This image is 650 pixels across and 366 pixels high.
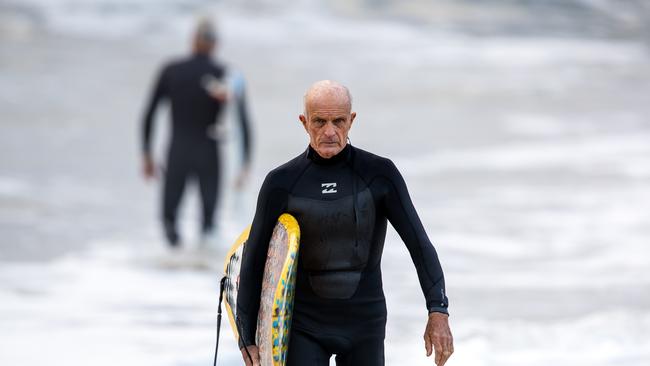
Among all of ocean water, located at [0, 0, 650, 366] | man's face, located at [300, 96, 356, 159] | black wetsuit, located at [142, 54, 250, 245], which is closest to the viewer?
man's face, located at [300, 96, 356, 159]

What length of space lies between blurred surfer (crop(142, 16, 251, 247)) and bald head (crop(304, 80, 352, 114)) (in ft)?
21.4

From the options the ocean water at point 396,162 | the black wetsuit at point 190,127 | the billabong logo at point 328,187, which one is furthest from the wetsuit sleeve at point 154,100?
the billabong logo at point 328,187

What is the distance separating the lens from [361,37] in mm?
27609

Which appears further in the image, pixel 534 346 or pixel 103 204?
pixel 103 204

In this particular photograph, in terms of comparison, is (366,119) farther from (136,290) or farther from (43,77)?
(136,290)

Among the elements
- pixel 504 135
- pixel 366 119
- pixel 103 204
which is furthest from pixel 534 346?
pixel 366 119

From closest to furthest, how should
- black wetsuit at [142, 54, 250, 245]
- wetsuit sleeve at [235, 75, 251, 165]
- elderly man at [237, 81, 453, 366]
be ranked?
elderly man at [237, 81, 453, 366] → black wetsuit at [142, 54, 250, 245] → wetsuit sleeve at [235, 75, 251, 165]

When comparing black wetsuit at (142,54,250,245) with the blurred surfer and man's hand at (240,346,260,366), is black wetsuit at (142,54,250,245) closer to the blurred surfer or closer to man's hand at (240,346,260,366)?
the blurred surfer

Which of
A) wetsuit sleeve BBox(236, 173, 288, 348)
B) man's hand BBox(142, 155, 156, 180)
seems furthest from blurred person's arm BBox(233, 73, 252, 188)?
wetsuit sleeve BBox(236, 173, 288, 348)

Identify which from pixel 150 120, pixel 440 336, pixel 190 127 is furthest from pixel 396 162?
pixel 440 336

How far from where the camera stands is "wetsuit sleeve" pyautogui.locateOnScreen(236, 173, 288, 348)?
451 cm

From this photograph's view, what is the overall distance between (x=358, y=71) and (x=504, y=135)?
5443mm

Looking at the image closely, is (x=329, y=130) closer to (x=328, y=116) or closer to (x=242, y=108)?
(x=328, y=116)

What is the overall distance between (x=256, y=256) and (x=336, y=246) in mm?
271
